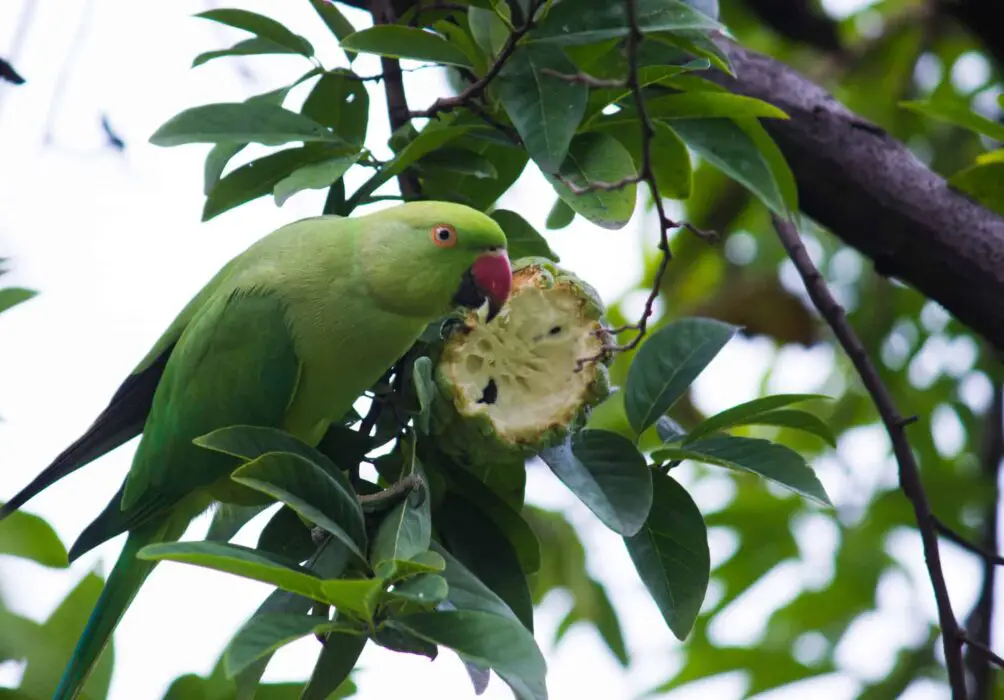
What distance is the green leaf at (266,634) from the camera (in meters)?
1.30

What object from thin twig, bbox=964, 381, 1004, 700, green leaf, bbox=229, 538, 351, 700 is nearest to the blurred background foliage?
thin twig, bbox=964, 381, 1004, 700

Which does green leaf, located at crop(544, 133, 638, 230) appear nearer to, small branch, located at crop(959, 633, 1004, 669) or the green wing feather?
the green wing feather

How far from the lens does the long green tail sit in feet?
6.82

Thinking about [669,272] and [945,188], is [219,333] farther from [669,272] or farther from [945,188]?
[669,272]

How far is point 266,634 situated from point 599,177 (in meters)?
0.89

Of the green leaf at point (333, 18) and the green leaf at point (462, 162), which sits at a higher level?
the green leaf at point (333, 18)

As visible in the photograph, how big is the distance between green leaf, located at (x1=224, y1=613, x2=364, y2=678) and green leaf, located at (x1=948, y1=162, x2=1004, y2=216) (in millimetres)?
1713

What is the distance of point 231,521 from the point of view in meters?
2.10

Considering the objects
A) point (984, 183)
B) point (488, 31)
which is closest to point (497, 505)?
point (488, 31)

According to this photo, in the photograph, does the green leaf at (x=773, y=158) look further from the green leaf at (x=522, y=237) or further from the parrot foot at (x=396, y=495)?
the parrot foot at (x=396, y=495)

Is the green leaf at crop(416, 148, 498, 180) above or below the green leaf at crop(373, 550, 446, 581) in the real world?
above

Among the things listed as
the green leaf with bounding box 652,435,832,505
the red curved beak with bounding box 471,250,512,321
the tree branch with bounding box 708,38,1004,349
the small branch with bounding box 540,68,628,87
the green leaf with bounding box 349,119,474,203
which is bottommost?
the green leaf with bounding box 652,435,832,505

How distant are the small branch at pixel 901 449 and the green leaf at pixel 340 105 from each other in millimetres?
832

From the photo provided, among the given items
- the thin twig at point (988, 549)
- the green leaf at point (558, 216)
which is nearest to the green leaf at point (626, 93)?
the green leaf at point (558, 216)
